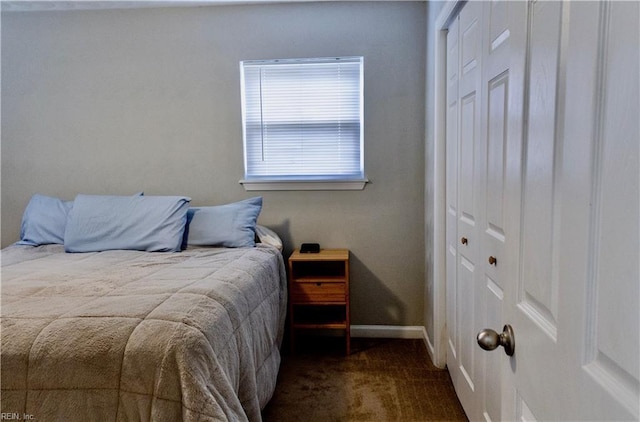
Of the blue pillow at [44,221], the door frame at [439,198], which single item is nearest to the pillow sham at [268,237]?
the door frame at [439,198]

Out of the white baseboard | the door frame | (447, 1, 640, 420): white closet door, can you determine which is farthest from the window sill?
(447, 1, 640, 420): white closet door

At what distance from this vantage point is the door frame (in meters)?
2.35

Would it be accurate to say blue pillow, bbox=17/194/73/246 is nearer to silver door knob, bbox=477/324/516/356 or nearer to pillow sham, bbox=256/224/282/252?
pillow sham, bbox=256/224/282/252

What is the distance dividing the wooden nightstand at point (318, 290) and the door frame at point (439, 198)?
0.58 m

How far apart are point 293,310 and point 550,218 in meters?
2.32

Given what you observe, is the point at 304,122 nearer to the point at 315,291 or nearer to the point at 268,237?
the point at 268,237

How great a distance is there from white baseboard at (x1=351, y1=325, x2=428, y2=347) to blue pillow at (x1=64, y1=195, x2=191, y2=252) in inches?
57.5

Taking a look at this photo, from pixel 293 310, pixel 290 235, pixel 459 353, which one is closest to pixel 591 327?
pixel 459 353

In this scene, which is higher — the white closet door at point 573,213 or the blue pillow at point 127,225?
the white closet door at point 573,213

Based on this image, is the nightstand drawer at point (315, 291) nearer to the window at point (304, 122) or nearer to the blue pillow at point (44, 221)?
the window at point (304, 122)

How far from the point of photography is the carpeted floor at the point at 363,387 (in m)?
2.01

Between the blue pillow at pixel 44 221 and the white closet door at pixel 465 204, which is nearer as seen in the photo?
the white closet door at pixel 465 204

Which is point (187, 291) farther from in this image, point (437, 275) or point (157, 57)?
point (157, 57)

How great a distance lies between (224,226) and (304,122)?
3.21 feet
